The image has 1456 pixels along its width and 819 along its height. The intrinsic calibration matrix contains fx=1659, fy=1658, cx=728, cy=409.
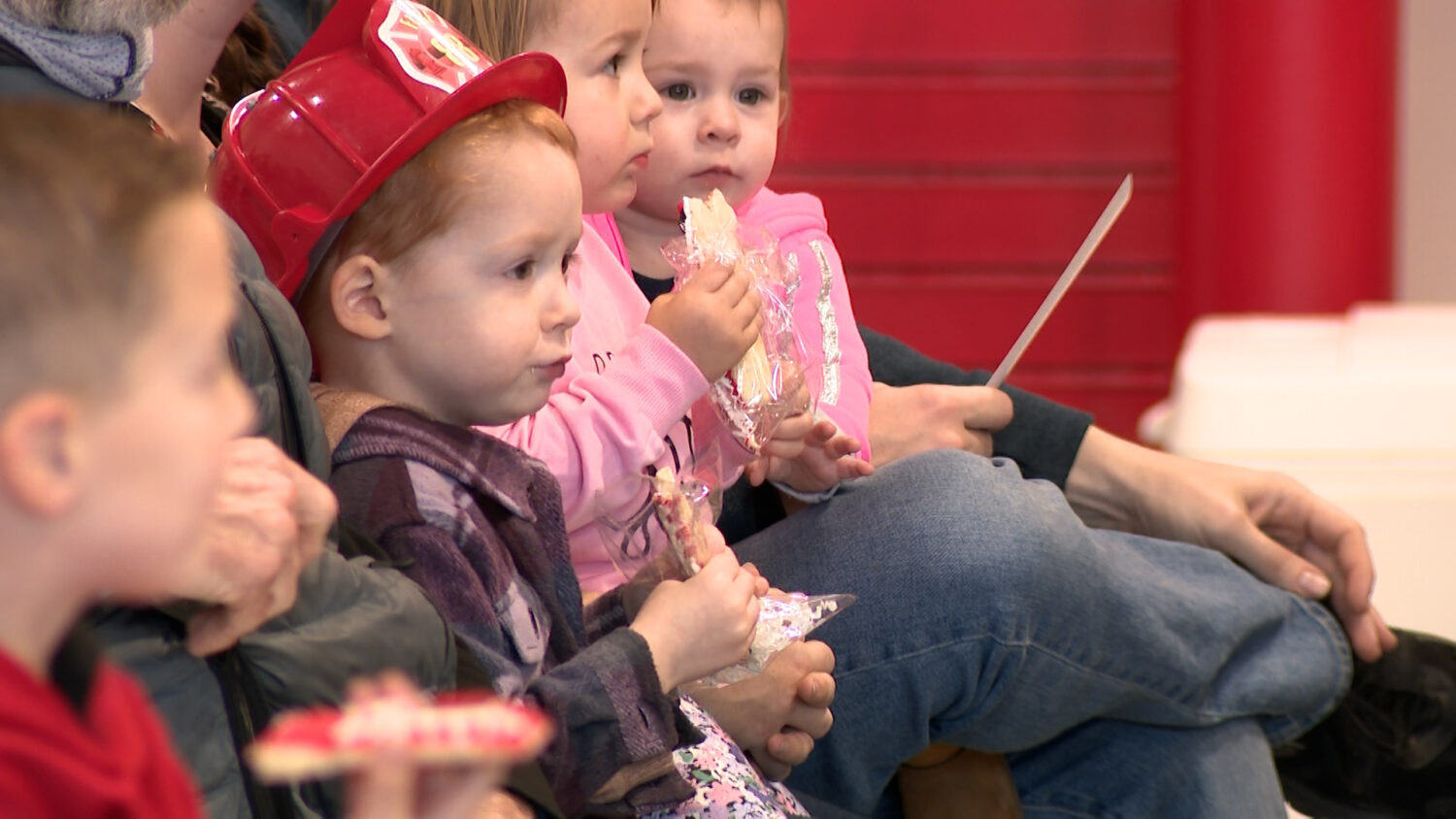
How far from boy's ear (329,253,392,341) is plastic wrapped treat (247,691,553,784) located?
59cm

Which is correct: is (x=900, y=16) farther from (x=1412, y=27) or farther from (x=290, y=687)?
(x=290, y=687)

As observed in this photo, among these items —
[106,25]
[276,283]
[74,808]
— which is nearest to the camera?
[74,808]

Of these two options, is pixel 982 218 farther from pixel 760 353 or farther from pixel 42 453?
pixel 42 453

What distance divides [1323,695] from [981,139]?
2491 mm

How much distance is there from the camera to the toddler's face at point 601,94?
4.10 ft

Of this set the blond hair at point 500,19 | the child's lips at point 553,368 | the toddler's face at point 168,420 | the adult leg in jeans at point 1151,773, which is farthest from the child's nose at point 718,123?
the toddler's face at point 168,420

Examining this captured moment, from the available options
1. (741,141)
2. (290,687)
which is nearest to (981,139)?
(741,141)

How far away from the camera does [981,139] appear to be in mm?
3836

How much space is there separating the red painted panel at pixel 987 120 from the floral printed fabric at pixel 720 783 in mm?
2807

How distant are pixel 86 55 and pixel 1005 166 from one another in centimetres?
315

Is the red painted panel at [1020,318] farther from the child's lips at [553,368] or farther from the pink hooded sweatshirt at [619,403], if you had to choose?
the child's lips at [553,368]

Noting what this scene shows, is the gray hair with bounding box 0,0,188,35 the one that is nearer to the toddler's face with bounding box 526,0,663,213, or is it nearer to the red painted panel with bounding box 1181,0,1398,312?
the toddler's face with bounding box 526,0,663,213

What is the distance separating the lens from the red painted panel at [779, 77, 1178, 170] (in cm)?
381

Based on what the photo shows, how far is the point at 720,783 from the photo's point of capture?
1074mm
